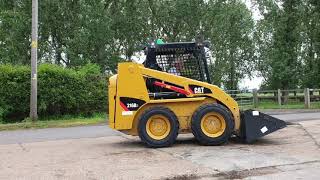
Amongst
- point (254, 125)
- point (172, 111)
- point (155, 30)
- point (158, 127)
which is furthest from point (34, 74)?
point (155, 30)

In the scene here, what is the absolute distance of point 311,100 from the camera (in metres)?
30.7

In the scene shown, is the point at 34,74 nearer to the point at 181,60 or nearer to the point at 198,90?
the point at 181,60

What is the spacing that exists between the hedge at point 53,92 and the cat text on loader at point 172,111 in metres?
10.8

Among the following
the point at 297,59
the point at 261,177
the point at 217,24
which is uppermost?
the point at 217,24

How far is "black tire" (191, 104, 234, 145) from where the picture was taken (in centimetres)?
1163

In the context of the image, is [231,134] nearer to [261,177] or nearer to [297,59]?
[261,177]

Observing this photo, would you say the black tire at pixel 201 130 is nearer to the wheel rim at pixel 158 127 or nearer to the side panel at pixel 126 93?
the wheel rim at pixel 158 127

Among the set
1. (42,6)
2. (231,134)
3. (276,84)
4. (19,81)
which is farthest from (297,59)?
(231,134)

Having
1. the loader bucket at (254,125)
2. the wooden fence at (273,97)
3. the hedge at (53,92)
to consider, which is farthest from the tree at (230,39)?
the loader bucket at (254,125)

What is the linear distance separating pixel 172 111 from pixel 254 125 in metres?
1.95

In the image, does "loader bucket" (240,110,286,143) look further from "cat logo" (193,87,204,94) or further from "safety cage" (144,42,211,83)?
"safety cage" (144,42,211,83)

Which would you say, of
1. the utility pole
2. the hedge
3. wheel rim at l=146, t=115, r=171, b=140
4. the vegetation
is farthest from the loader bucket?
the vegetation

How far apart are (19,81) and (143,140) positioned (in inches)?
467

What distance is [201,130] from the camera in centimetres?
1167
